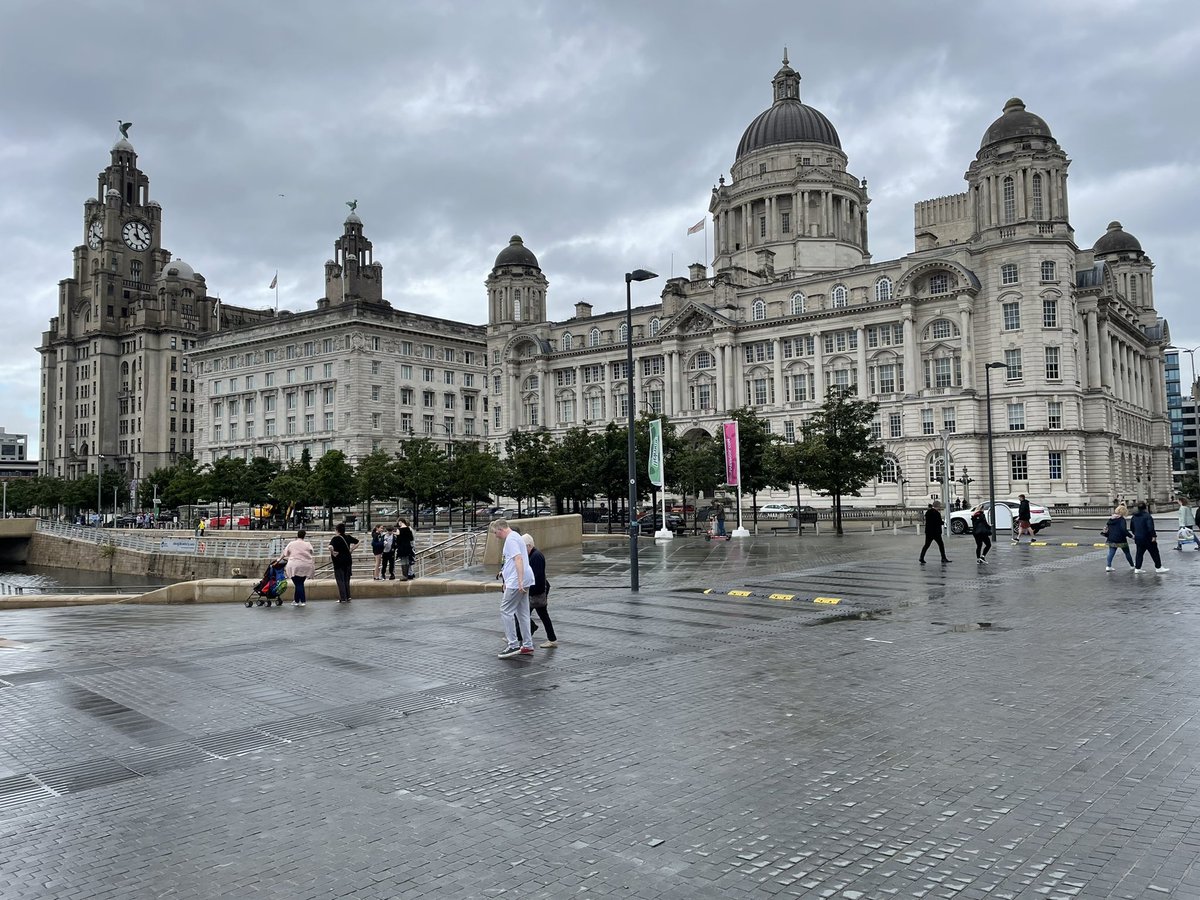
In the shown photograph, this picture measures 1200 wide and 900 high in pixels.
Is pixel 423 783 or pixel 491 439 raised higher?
pixel 491 439

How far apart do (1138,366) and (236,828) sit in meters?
99.2

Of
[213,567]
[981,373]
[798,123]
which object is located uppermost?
[798,123]

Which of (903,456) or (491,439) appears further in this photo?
(491,439)

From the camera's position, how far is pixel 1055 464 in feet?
220

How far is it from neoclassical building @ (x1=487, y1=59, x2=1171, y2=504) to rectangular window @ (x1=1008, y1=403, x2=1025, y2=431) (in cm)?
12

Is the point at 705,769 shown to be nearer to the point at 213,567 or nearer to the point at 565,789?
the point at 565,789

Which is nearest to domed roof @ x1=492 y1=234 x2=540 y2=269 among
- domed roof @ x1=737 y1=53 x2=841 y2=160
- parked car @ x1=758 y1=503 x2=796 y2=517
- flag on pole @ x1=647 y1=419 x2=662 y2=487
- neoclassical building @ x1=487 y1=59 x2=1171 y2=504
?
neoclassical building @ x1=487 y1=59 x2=1171 y2=504

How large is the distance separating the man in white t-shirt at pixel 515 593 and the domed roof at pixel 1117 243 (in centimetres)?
10412

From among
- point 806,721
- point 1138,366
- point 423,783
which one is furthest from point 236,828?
point 1138,366

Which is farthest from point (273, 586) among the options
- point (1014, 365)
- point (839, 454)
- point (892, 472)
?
point (1014, 365)

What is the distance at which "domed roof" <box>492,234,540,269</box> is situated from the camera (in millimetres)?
99969

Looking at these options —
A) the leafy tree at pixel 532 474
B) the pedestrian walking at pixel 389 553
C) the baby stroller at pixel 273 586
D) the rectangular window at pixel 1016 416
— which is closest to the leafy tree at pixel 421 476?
the leafy tree at pixel 532 474

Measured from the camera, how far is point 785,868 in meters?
5.00

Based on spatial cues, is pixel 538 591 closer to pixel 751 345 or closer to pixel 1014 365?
pixel 1014 365
